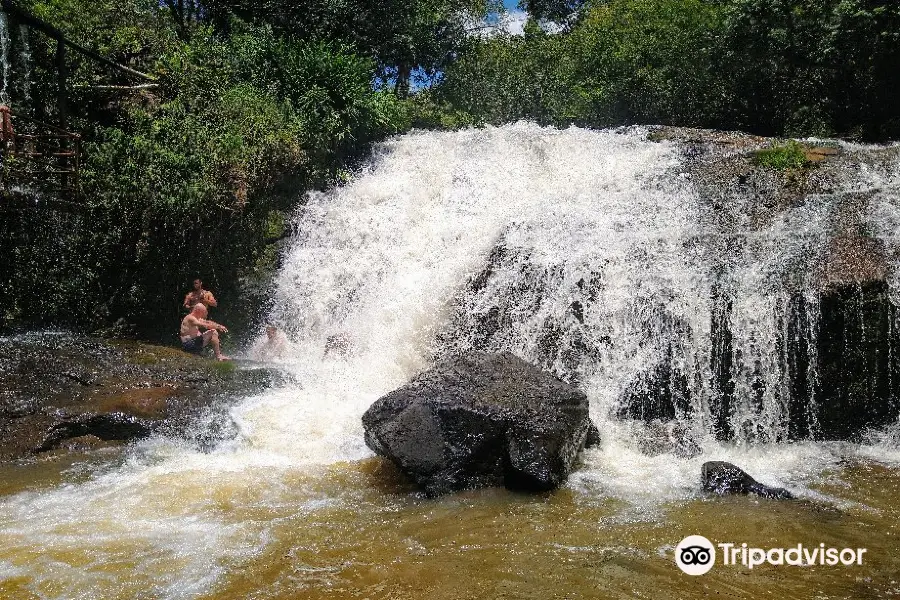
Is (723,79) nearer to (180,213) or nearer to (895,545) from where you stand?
(180,213)

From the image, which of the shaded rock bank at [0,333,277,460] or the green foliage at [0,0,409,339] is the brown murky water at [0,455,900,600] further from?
the green foliage at [0,0,409,339]

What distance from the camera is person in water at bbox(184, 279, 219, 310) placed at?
1223 cm

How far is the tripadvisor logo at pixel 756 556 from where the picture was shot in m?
4.97

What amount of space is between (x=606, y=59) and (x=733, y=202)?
13.3 metres

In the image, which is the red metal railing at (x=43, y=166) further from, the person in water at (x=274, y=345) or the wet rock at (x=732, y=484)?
the wet rock at (x=732, y=484)

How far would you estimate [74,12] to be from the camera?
15.4 m

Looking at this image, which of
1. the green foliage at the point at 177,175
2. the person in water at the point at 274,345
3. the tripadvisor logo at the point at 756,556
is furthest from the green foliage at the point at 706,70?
the tripadvisor logo at the point at 756,556

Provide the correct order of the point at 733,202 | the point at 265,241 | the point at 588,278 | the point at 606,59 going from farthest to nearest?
the point at 606,59 → the point at 265,241 → the point at 733,202 → the point at 588,278

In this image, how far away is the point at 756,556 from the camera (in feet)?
16.7

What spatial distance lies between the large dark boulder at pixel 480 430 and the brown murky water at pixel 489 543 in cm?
21

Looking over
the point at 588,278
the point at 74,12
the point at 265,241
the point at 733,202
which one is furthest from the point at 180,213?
the point at 733,202

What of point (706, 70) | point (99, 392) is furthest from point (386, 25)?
point (99, 392)

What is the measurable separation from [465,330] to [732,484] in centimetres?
447

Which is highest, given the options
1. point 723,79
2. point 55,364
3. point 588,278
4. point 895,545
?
point 723,79
